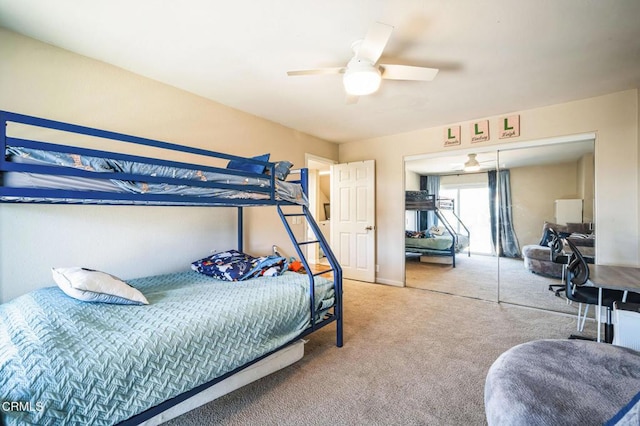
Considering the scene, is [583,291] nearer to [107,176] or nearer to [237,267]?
[237,267]

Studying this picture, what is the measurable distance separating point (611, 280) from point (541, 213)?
5.40ft

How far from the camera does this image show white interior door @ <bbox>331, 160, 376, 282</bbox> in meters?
4.41

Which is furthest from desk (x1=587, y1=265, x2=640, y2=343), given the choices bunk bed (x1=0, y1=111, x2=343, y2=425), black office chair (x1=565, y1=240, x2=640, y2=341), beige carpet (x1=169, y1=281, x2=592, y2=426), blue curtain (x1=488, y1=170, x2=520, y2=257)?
bunk bed (x1=0, y1=111, x2=343, y2=425)

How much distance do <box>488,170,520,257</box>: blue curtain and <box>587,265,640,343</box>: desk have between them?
1165 millimetres

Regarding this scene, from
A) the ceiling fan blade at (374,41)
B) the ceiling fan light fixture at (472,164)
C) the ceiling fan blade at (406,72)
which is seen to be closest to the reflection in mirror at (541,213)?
the ceiling fan light fixture at (472,164)

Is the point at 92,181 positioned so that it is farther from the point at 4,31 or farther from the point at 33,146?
the point at 4,31

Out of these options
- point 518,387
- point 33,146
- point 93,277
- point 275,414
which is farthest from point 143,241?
point 518,387

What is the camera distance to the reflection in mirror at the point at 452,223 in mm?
3852

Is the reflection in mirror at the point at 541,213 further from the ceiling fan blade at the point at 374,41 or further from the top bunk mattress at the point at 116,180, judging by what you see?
the top bunk mattress at the point at 116,180

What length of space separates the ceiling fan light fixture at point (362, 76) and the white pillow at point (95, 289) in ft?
6.60

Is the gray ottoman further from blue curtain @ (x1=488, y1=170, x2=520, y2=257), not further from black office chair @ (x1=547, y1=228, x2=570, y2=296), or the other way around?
blue curtain @ (x1=488, y1=170, x2=520, y2=257)

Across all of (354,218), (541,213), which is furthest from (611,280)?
(354,218)

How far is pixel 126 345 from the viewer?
1.18 m

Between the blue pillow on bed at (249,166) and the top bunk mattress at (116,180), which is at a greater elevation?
the blue pillow on bed at (249,166)
